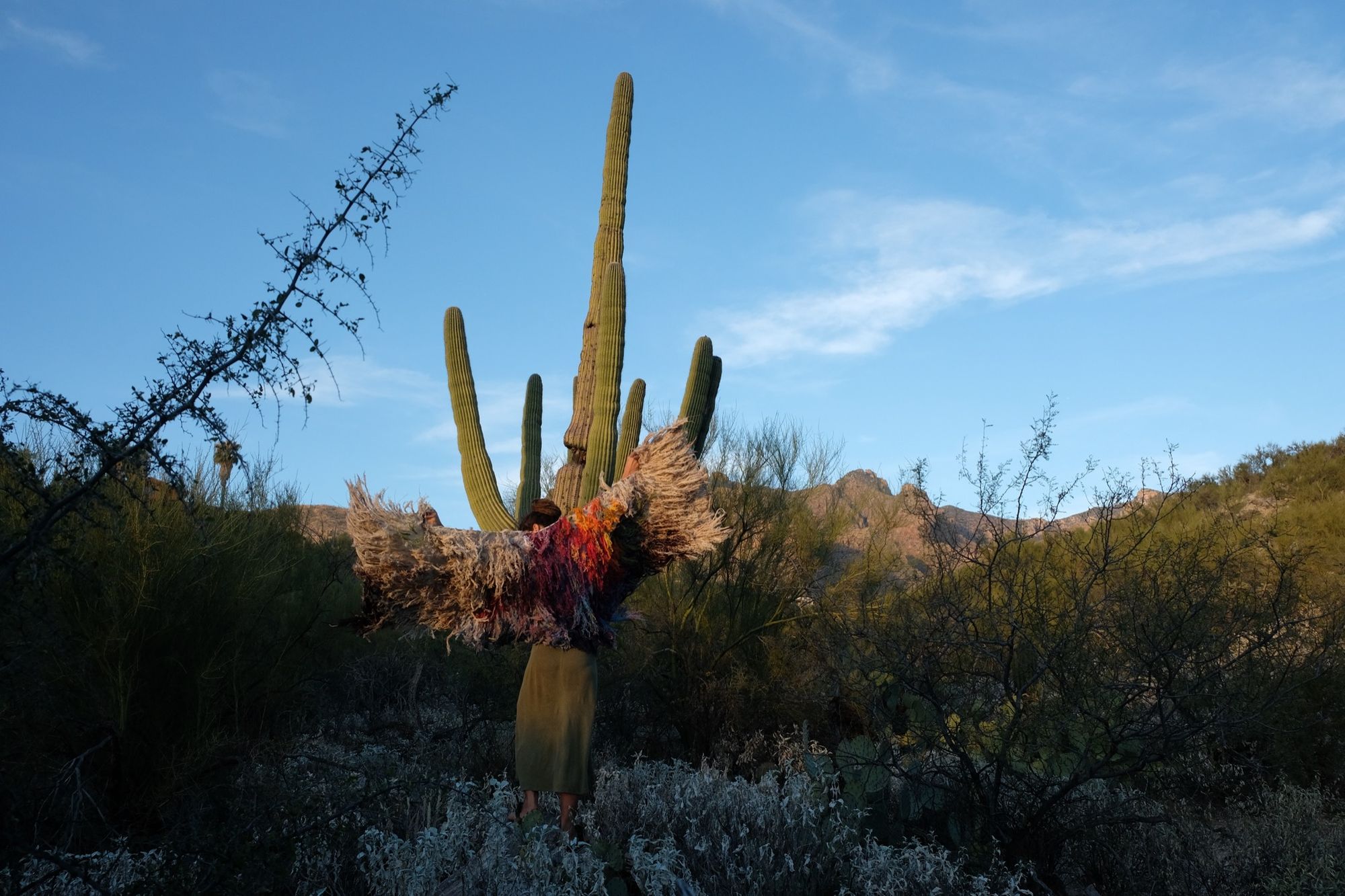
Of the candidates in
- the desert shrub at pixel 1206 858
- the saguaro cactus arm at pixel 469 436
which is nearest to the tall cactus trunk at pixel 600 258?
the saguaro cactus arm at pixel 469 436

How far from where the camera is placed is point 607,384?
743 cm

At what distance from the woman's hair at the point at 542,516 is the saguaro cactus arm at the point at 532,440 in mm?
1967

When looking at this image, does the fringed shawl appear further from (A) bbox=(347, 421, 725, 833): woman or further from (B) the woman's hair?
(B) the woman's hair

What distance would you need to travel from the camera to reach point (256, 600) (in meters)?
8.21

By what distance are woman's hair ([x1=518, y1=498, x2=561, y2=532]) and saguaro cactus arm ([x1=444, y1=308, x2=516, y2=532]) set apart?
93 centimetres

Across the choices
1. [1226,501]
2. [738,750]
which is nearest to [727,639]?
[738,750]

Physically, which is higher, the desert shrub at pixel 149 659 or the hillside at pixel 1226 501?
the hillside at pixel 1226 501

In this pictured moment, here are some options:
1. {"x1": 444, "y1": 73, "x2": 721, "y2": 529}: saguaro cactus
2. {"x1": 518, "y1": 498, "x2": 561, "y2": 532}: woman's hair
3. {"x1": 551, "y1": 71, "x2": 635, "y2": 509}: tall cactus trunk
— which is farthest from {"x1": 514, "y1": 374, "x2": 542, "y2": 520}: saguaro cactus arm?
{"x1": 518, "y1": 498, "x2": 561, "y2": 532}: woman's hair

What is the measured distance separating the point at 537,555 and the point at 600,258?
126 inches

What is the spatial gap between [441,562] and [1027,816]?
3.36 meters

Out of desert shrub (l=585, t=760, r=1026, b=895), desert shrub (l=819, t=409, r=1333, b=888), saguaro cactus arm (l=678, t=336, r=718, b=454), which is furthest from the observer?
saguaro cactus arm (l=678, t=336, r=718, b=454)

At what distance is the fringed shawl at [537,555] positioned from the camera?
5539 mm

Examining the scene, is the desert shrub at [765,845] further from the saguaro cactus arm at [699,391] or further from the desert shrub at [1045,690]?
the saguaro cactus arm at [699,391]

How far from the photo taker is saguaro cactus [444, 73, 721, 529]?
7348mm
